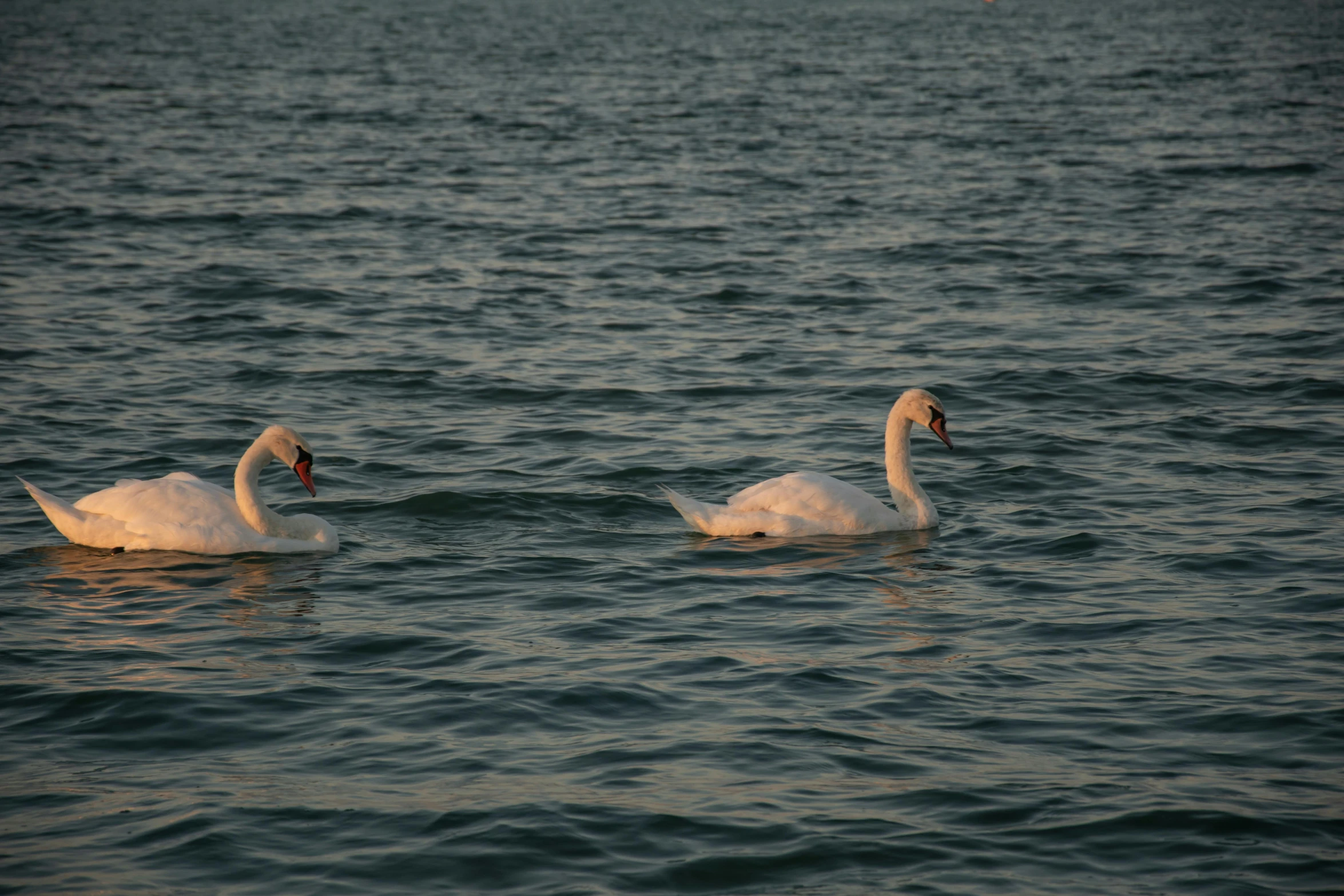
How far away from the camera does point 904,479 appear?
39.1 ft

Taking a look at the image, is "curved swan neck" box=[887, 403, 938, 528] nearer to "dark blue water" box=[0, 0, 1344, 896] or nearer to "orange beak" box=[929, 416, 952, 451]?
"orange beak" box=[929, 416, 952, 451]

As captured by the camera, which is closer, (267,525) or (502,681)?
(502,681)

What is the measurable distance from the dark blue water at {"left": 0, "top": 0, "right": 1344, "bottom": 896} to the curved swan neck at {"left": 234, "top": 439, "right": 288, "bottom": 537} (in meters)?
0.32

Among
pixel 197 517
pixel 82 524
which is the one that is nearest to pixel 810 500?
pixel 197 517

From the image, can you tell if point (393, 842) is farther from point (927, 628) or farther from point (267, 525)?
point (267, 525)

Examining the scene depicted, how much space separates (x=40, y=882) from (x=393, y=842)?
4.98 ft

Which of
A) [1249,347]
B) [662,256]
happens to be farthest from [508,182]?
[1249,347]

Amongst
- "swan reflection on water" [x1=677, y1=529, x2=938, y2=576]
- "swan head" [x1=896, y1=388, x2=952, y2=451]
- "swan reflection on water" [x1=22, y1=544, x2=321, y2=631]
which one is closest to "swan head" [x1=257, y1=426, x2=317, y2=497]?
"swan reflection on water" [x1=22, y1=544, x2=321, y2=631]

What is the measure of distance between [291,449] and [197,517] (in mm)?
839

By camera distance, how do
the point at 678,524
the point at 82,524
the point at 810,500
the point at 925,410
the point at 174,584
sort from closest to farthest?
the point at 174,584, the point at 82,524, the point at 810,500, the point at 678,524, the point at 925,410

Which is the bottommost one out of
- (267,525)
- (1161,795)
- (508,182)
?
(1161,795)

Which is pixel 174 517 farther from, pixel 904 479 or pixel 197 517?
pixel 904 479

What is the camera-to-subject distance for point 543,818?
709 cm

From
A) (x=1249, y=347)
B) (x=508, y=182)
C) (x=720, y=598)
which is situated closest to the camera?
(x=720, y=598)
